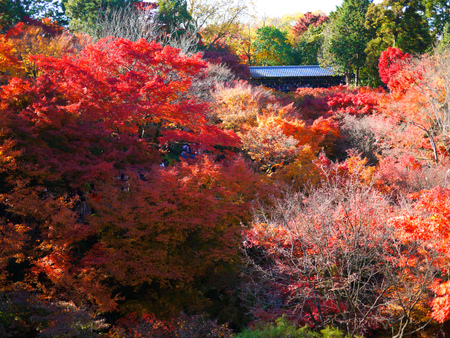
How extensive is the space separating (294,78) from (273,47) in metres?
6.94

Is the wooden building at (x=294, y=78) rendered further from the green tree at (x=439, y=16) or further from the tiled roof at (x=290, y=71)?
the green tree at (x=439, y=16)

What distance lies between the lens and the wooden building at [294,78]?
30406 mm

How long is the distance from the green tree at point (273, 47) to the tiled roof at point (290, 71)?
4.60 meters

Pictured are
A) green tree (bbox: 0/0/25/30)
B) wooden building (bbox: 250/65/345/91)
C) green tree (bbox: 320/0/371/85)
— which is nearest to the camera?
green tree (bbox: 0/0/25/30)

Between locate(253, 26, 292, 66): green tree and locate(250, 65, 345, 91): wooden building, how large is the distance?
5298 millimetres

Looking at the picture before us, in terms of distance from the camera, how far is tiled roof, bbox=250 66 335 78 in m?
30.4

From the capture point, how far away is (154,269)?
8898mm

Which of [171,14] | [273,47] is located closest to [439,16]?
[273,47]

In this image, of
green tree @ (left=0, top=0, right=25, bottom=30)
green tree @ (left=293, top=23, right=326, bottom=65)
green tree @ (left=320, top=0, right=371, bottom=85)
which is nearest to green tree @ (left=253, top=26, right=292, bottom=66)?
green tree @ (left=293, top=23, right=326, bottom=65)

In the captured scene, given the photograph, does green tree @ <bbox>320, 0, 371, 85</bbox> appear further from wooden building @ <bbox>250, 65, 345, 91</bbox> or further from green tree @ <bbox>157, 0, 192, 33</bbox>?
green tree @ <bbox>157, 0, 192, 33</bbox>

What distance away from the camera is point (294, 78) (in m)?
30.8

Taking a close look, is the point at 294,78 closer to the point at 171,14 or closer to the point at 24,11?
the point at 171,14

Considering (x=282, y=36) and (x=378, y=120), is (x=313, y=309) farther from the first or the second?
(x=282, y=36)

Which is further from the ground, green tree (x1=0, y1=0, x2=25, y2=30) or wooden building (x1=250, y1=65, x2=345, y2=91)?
green tree (x1=0, y1=0, x2=25, y2=30)
